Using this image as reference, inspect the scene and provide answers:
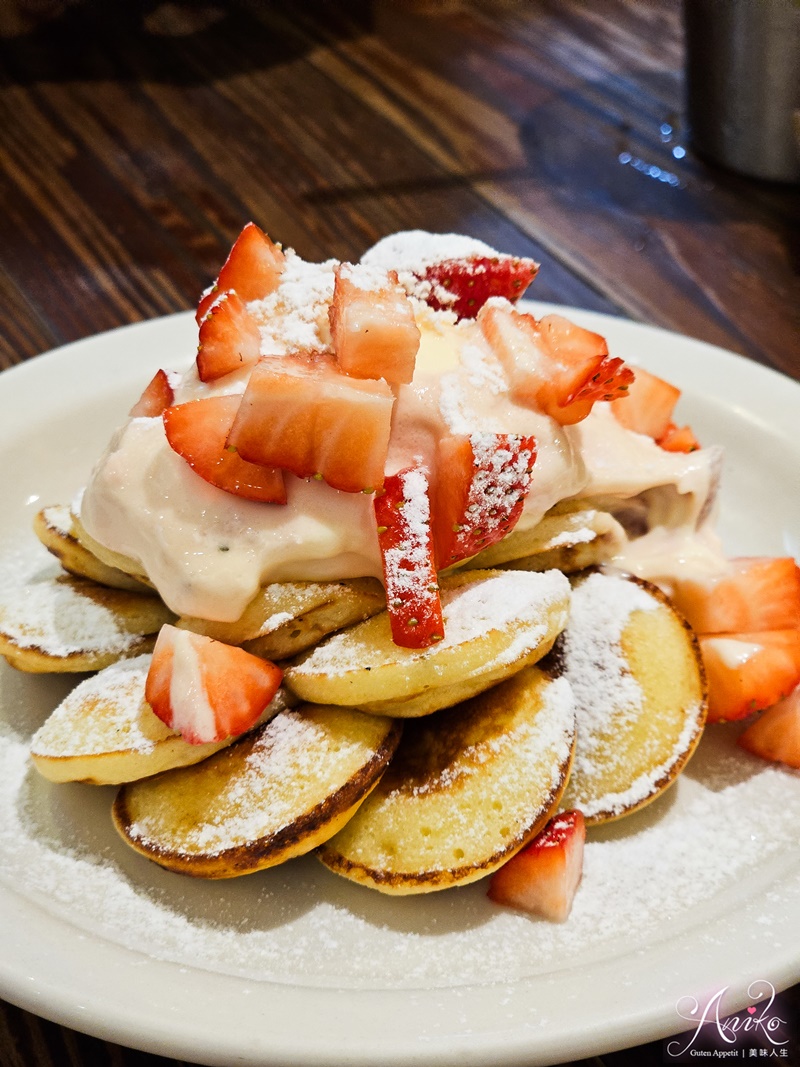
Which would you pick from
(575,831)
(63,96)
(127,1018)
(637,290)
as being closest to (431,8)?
(63,96)

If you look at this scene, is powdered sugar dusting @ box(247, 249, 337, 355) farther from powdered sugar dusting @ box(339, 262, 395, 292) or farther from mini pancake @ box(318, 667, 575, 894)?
mini pancake @ box(318, 667, 575, 894)

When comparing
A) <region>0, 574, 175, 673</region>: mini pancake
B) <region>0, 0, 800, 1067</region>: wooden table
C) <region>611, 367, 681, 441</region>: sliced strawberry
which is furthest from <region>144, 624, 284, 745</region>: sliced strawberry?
<region>0, 0, 800, 1067</region>: wooden table

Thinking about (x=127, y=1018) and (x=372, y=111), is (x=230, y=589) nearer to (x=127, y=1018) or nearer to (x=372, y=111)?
(x=127, y=1018)

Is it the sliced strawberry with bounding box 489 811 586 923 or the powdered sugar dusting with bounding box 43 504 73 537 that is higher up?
the powdered sugar dusting with bounding box 43 504 73 537

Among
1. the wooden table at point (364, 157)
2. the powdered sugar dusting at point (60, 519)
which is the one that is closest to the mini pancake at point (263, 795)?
the powdered sugar dusting at point (60, 519)

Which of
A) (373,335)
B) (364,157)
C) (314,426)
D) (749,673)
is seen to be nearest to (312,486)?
(314,426)

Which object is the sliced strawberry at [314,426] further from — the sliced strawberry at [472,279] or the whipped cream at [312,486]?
the sliced strawberry at [472,279]

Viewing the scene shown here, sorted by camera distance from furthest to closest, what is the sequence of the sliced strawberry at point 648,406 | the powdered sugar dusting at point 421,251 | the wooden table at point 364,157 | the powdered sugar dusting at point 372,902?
the wooden table at point 364,157
the sliced strawberry at point 648,406
the powdered sugar dusting at point 421,251
the powdered sugar dusting at point 372,902

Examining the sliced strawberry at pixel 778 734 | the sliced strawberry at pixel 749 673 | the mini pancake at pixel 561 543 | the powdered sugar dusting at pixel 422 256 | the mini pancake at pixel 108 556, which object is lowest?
the sliced strawberry at pixel 778 734
